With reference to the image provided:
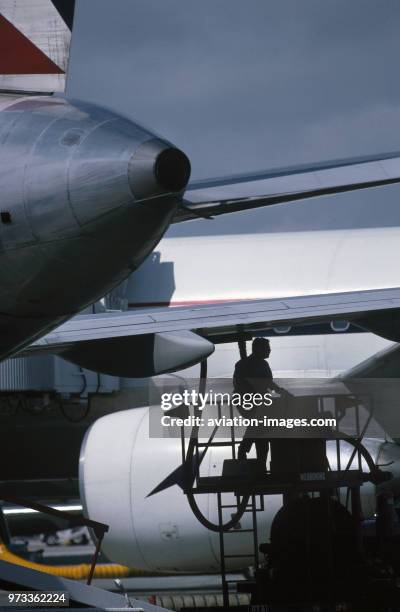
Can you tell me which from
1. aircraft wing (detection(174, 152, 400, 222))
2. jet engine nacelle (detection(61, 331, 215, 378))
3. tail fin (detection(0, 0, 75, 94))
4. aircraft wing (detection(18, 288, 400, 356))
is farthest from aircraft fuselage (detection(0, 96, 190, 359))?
aircraft wing (detection(18, 288, 400, 356))

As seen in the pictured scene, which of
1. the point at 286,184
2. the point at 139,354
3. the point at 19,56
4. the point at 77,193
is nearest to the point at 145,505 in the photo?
the point at 139,354

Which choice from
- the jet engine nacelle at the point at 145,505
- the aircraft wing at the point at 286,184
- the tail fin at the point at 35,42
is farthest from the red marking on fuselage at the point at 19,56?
the jet engine nacelle at the point at 145,505

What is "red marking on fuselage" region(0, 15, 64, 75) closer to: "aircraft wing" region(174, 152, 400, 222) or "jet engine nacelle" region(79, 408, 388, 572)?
"aircraft wing" region(174, 152, 400, 222)

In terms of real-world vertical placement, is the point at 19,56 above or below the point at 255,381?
above

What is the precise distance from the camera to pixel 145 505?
49.4 ft

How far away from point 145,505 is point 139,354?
6602 millimetres

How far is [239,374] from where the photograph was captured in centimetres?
1148

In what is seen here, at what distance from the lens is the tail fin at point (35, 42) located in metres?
5.29

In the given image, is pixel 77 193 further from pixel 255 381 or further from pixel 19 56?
pixel 255 381

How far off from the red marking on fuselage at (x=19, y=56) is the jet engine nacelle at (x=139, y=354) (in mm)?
3287

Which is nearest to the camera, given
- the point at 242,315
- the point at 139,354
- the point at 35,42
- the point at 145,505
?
the point at 35,42

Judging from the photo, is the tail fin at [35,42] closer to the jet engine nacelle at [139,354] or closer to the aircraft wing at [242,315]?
the jet engine nacelle at [139,354]

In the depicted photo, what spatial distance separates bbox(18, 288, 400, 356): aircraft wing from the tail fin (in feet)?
12.8

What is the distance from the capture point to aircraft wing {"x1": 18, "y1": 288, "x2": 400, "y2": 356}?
9.41 meters
